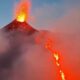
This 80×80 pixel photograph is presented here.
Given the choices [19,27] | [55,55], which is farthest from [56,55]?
[19,27]

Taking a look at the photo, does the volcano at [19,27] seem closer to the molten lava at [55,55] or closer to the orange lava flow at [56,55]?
the molten lava at [55,55]

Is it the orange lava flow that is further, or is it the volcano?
the volcano

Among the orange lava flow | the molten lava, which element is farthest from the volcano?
the orange lava flow

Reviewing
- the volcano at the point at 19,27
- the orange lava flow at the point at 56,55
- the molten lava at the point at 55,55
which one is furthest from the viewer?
the volcano at the point at 19,27

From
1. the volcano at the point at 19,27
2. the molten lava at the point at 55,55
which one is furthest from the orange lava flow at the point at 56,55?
the volcano at the point at 19,27

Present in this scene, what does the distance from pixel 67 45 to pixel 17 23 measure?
24.5ft

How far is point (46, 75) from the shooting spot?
35938 millimetres

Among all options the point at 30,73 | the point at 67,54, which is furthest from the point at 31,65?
the point at 67,54

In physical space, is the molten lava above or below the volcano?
below

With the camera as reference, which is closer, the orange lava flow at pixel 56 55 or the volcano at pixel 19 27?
the orange lava flow at pixel 56 55

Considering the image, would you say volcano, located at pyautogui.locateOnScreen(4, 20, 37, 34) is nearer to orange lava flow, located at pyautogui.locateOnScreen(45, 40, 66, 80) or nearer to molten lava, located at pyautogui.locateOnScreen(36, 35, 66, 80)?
molten lava, located at pyautogui.locateOnScreen(36, 35, 66, 80)

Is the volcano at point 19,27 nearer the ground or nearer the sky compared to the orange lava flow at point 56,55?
nearer the sky

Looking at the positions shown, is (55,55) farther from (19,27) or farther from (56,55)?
(19,27)

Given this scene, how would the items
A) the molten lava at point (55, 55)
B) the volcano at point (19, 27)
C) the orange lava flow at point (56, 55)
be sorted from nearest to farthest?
the molten lava at point (55, 55) → the orange lava flow at point (56, 55) → the volcano at point (19, 27)
